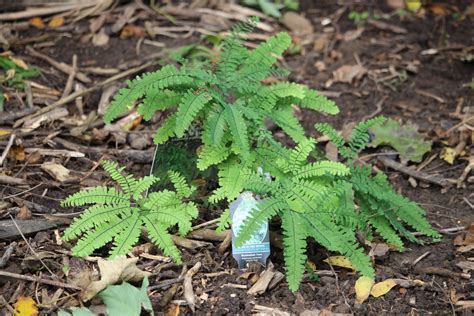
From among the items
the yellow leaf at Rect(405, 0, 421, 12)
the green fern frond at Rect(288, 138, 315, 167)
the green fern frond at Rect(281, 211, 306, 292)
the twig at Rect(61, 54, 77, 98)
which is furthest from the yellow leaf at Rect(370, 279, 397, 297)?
the yellow leaf at Rect(405, 0, 421, 12)

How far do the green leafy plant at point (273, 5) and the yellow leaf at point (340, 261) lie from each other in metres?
3.51

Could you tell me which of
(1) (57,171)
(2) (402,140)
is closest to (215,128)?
(1) (57,171)

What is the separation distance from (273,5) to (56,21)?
233 centimetres

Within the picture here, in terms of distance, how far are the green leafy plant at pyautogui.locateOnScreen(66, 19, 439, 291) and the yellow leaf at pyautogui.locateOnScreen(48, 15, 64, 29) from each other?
98.6 inches

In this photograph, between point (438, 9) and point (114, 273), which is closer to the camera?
point (114, 273)

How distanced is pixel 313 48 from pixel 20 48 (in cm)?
290

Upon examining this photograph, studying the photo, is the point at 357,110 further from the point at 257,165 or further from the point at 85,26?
the point at 85,26

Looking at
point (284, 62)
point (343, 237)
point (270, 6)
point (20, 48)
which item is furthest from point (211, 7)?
point (343, 237)

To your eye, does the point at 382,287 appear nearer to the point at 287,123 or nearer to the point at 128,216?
the point at 287,123

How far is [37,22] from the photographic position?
6195mm

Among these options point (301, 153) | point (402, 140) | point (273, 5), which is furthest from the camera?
point (273, 5)

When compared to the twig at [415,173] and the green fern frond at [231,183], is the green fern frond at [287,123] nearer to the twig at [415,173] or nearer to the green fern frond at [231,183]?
the green fern frond at [231,183]

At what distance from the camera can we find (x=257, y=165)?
13.6 ft

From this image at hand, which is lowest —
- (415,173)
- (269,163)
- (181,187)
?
(415,173)
